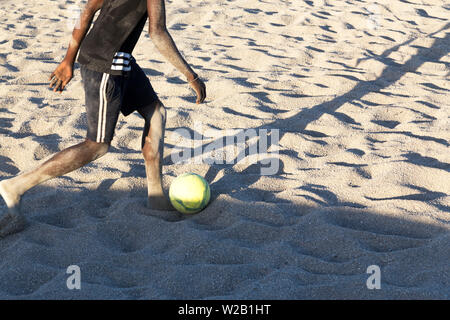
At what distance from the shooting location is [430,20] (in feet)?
24.7

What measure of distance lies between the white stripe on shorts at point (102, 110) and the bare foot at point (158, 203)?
1.90ft

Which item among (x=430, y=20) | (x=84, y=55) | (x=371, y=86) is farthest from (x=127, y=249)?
(x=430, y=20)

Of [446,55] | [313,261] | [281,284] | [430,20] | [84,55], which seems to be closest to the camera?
[281,284]

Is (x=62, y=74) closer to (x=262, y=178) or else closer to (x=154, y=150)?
(x=154, y=150)

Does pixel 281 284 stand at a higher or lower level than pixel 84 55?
lower

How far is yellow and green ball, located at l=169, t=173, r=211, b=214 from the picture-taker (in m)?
3.18

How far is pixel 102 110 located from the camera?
2.91m

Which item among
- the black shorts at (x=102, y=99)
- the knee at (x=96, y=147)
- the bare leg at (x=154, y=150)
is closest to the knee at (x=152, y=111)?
the bare leg at (x=154, y=150)

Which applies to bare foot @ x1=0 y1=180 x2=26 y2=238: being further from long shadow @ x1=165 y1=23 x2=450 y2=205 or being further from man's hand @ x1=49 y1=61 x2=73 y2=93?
long shadow @ x1=165 y1=23 x2=450 y2=205

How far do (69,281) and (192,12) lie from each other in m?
6.09

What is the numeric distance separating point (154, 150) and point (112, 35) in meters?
0.77

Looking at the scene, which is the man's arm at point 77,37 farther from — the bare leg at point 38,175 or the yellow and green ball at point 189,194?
the yellow and green ball at point 189,194

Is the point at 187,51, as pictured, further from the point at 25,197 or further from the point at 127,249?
the point at 127,249

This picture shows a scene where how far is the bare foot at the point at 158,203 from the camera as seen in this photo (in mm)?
3318
